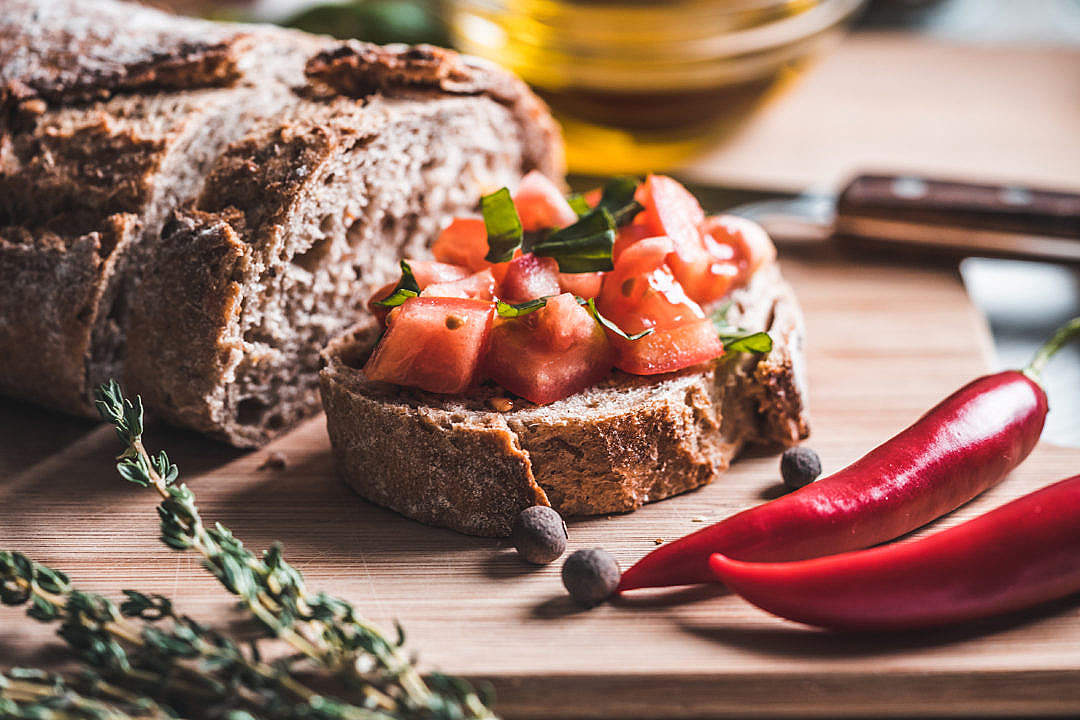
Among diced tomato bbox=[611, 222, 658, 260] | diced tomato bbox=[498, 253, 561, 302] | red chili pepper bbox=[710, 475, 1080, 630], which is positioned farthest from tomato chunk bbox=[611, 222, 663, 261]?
red chili pepper bbox=[710, 475, 1080, 630]

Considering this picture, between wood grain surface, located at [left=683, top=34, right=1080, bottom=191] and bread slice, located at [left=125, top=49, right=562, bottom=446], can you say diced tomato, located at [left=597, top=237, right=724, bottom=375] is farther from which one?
wood grain surface, located at [left=683, top=34, right=1080, bottom=191]

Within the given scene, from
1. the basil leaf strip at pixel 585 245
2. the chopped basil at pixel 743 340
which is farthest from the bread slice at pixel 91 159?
the chopped basil at pixel 743 340

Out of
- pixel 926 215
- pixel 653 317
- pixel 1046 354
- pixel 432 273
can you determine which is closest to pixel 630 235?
pixel 653 317

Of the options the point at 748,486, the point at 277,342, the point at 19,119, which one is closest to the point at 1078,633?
the point at 748,486

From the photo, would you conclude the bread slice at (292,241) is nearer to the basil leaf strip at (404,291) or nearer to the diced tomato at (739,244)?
the basil leaf strip at (404,291)

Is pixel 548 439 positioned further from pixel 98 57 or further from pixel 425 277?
pixel 98 57
